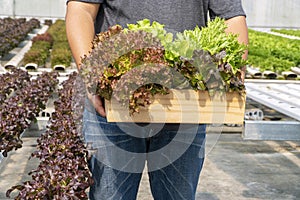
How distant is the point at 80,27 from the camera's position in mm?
2080

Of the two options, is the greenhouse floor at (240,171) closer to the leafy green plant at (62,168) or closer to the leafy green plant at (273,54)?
the leafy green plant at (62,168)

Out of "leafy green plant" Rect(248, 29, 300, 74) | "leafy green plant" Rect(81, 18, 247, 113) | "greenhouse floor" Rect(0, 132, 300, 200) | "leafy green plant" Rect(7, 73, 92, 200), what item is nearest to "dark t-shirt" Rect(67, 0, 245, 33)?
"leafy green plant" Rect(81, 18, 247, 113)

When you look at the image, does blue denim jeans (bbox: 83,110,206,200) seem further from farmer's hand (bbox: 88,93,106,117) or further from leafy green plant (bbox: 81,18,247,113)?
leafy green plant (bbox: 81,18,247,113)

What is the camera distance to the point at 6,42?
416 inches

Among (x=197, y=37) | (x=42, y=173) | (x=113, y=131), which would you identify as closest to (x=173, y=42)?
(x=197, y=37)

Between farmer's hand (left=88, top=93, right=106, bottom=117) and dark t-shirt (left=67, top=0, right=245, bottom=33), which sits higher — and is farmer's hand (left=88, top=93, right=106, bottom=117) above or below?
below

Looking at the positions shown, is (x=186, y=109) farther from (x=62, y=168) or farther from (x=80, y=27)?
(x=62, y=168)

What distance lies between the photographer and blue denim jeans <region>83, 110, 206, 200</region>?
7.11 feet

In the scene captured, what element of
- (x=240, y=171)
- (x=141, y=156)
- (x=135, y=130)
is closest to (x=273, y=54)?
(x=240, y=171)

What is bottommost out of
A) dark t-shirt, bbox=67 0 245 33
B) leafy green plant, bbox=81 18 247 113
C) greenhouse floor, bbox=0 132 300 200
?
greenhouse floor, bbox=0 132 300 200

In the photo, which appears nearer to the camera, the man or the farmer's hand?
the farmer's hand

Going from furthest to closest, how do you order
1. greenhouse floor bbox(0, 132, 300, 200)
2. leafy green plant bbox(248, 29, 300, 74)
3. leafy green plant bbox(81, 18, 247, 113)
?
leafy green plant bbox(248, 29, 300, 74)
greenhouse floor bbox(0, 132, 300, 200)
leafy green plant bbox(81, 18, 247, 113)

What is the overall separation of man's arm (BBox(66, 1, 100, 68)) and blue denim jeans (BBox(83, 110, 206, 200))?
260 mm

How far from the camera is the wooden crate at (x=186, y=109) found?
1933mm
